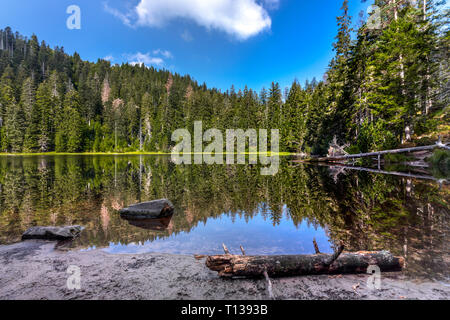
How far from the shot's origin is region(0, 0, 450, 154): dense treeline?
19875mm

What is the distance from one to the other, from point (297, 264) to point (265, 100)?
84588mm

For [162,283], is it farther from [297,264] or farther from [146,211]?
[146,211]

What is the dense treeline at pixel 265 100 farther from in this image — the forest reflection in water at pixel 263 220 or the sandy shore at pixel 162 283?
the sandy shore at pixel 162 283

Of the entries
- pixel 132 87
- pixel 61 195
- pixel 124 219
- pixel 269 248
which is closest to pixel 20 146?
pixel 132 87

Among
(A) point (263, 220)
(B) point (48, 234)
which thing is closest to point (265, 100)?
(A) point (263, 220)

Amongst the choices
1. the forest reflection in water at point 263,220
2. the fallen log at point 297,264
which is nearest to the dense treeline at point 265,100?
the forest reflection in water at point 263,220

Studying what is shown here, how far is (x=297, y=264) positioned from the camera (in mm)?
3537

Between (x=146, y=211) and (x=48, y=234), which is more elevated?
(x=146, y=211)

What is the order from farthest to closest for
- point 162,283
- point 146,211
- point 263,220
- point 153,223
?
point 146,211
point 263,220
point 153,223
point 162,283

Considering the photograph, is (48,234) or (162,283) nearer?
(162,283)

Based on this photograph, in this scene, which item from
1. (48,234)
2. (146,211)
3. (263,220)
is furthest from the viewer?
(146,211)

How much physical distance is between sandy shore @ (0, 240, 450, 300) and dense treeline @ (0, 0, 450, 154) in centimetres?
2231

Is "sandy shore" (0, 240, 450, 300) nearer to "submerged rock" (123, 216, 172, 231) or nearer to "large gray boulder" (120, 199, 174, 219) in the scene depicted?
"submerged rock" (123, 216, 172, 231)
